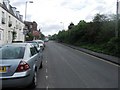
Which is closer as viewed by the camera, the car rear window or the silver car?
the silver car

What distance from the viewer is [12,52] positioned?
26.6ft

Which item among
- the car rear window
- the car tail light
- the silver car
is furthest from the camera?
the car rear window

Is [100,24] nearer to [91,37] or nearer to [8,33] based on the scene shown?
[91,37]

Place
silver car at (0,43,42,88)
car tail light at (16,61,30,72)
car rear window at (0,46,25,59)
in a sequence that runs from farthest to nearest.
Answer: car rear window at (0,46,25,59), car tail light at (16,61,30,72), silver car at (0,43,42,88)

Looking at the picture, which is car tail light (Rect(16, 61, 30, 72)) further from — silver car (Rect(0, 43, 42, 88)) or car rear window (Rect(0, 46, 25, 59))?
car rear window (Rect(0, 46, 25, 59))

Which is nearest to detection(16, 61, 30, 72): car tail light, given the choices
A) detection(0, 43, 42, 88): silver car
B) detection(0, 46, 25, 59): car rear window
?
detection(0, 43, 42, 88): silver car

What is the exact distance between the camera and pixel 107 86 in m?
8.60

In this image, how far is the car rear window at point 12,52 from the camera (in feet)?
25.5

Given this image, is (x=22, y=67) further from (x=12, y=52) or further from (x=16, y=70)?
(x=12, y=52)

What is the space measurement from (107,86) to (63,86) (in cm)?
161

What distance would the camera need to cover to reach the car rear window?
778 cm

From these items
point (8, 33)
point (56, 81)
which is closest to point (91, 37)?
point (8, 33)

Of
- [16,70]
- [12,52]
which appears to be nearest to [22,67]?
[16,70]

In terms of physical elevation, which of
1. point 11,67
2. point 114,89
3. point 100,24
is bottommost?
point 114,89
